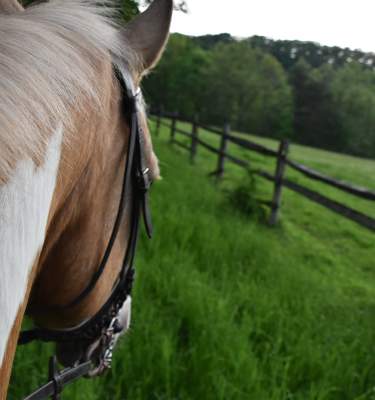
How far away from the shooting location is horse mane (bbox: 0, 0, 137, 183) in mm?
569

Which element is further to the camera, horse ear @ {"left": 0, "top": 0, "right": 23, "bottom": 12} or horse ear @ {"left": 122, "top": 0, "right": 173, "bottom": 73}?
horse ear @ {"left": 122, "top": 0, "right": 173, "bottom": 73}

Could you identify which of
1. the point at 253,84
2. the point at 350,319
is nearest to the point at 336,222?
the point at 350,319

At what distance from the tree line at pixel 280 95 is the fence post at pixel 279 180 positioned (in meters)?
37.3

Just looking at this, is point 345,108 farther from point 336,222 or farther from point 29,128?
point 29,128

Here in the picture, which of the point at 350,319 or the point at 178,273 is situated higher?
the point at 178,273

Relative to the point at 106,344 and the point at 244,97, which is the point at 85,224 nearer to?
the point at 106,344

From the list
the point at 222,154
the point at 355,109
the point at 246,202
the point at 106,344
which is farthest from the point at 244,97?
the point at 106,344

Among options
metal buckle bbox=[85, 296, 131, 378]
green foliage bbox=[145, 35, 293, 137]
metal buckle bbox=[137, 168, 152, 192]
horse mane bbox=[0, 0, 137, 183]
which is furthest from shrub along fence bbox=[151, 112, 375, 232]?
green foliage bbox=[145, 35, 293, 137]

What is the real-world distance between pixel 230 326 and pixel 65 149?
83.4 inches

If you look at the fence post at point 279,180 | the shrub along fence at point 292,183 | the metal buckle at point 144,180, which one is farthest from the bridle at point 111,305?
the fence post at point 279,180

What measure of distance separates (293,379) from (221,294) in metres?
0.87

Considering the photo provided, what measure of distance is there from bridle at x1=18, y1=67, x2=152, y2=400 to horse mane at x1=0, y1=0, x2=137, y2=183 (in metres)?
0.12

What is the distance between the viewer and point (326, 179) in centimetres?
511

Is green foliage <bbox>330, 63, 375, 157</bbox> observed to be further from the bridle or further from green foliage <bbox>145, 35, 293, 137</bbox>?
the bridle
